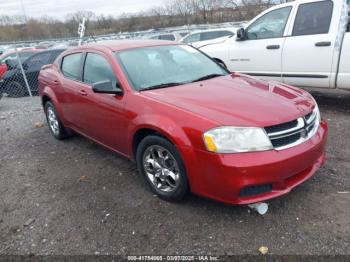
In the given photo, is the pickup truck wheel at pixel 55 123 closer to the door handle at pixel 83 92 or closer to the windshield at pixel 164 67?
the door handle at pixel 83 92

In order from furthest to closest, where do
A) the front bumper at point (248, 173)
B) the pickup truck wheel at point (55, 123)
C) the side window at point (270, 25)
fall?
1. the side window at point (270, 25)
2. the pickup truck wheel at point (55, 123)
3. the front bumper at point (248, 173)

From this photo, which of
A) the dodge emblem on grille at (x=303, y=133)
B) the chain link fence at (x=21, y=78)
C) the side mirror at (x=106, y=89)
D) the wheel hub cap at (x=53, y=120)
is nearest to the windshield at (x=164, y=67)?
the side mirror at (x=106, y=89)

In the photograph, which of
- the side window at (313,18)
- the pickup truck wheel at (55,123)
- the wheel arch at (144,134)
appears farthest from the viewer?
the side window at (313,18)

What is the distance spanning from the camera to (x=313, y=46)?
Result: 5.68 m

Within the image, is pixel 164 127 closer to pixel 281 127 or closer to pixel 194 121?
pixel 194 121

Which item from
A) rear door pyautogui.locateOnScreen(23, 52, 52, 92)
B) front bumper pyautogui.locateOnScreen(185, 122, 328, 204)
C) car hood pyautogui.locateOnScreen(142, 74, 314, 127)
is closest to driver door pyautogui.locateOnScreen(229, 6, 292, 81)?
car hood pyautogui.locateOnScreen(142, 74, 314, 127)

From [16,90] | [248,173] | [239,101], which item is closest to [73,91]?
[239,101]

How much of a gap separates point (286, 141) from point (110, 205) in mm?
1890

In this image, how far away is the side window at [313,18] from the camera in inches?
222

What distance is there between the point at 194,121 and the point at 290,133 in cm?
86

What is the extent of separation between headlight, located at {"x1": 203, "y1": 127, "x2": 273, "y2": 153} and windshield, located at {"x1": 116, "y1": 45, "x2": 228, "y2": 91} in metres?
1.11

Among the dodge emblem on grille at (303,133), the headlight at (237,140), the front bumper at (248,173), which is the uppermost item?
the headlight at (237,140)

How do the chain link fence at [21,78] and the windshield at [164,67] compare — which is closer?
the windshield at [164,67]

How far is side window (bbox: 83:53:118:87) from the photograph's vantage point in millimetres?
3910
